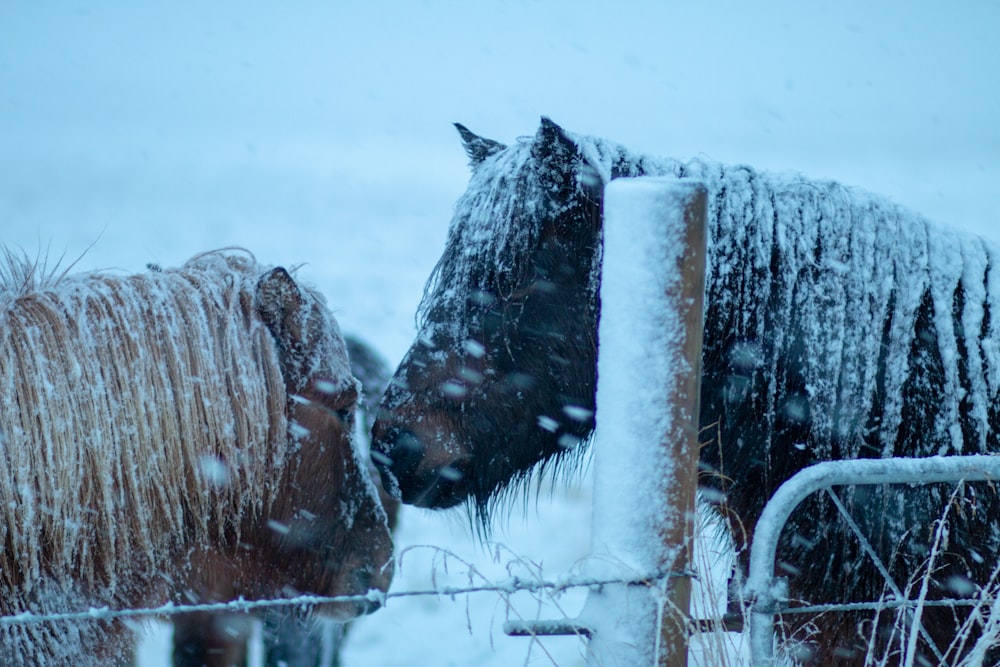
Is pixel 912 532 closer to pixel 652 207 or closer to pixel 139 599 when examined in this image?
pixel 652 207

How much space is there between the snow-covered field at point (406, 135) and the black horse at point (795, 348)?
6.68 ft

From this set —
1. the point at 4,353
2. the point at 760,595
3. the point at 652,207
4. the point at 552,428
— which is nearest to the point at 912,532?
the point at 760,595

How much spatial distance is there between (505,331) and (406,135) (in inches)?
744

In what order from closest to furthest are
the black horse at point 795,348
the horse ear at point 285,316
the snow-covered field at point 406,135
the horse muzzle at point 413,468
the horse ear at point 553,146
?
1. the black horse at point 795,348
2. the horse ear at point 553,146
3. the horse muzzle at point 413,468
4. the horse ear at point 285,316
5. the snow-covered field at point 406,135

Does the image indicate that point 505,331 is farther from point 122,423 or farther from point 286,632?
point 286,632

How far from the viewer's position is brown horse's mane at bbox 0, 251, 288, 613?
206 cm

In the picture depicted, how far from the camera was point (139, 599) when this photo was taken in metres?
2.29

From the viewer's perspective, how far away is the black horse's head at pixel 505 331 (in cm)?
232

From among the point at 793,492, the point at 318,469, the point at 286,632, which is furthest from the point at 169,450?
the point at 286,632

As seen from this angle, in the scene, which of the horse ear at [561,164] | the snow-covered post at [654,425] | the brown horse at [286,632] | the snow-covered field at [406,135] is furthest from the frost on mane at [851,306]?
the snow-covered field at [406,135]

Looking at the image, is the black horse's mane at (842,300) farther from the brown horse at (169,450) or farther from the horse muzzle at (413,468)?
the brown horse at (169,450)

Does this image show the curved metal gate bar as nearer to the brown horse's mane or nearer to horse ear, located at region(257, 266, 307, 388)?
the brown horse's mane

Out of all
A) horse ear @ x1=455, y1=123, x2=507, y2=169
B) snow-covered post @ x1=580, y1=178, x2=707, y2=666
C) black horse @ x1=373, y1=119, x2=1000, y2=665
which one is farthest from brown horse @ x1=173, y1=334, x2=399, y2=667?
snow-covered post @ x1=580, y1=178, x2=707, y2=666

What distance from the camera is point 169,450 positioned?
228 centimetres
